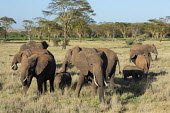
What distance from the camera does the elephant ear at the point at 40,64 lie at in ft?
21.3

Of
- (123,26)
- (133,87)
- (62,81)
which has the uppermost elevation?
(123,26)

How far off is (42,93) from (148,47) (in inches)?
356

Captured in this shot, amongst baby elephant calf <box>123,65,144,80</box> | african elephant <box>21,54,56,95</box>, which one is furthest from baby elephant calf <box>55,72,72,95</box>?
baby elephant calf <box>123,65,144,80</box>

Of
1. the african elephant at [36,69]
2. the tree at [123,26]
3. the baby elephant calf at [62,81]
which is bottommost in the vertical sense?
the baby elephant calf at [62,81]

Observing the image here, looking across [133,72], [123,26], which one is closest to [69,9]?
[133,72]

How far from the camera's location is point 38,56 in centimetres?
676

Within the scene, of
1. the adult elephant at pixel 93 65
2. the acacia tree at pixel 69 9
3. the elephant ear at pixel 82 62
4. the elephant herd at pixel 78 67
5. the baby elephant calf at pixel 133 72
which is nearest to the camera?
the adult elephant at pixel 93 65

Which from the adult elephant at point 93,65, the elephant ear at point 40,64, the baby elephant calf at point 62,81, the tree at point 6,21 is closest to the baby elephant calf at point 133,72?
the baby elephant calf at point 62,81

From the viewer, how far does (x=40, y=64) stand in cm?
655

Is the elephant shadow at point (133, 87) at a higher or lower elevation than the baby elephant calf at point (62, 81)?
lower

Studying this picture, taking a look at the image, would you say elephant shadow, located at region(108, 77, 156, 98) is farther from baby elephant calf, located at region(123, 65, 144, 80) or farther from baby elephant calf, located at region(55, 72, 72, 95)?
baby elephant calf, located at region(55, 72, 72, 95)

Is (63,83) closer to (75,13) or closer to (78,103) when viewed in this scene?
(78,103)

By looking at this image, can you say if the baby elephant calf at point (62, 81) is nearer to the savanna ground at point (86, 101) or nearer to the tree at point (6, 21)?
the savanna ground at point (86, 101)

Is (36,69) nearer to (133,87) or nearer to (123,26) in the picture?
(133,87)
